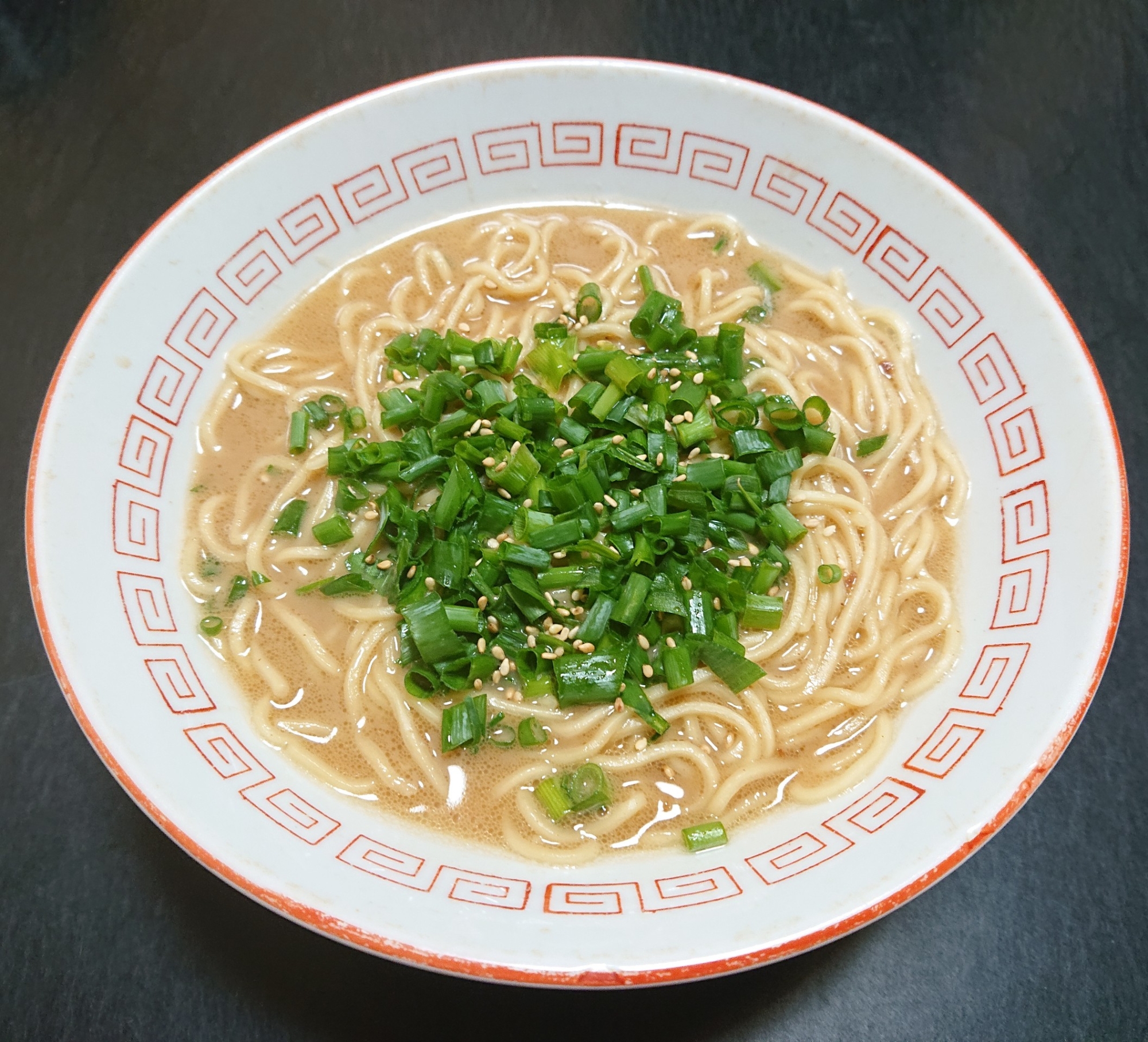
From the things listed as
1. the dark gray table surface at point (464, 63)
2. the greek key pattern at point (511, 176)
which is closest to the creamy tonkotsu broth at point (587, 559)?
the greek key pattern at point (511, 176)

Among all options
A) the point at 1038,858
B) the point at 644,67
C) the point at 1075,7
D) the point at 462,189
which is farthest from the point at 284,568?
the point at 1075,7

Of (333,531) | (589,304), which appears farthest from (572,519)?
(589,304)

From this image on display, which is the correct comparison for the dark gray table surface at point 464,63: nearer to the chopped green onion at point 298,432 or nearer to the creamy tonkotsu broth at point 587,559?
the creamy tonkotsu broth at point 587,559

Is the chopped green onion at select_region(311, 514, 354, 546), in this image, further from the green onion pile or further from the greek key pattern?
the greek key pattern

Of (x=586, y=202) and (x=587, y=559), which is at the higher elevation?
(x=586, y=202)

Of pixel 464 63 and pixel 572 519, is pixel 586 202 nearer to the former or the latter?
pixel 464 63

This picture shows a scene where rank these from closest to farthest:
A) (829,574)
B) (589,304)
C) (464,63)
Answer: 1. (829,574)
2. (589,304)
3. (464,63)

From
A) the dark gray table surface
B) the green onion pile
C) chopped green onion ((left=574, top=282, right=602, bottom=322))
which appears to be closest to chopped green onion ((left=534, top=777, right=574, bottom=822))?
the green onion pile
